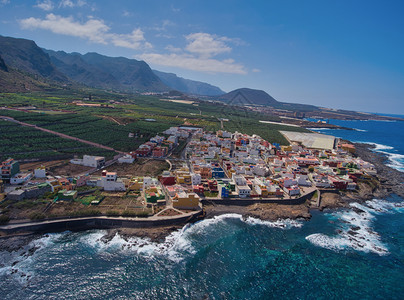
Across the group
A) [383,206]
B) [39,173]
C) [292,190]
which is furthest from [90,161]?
[383,206]

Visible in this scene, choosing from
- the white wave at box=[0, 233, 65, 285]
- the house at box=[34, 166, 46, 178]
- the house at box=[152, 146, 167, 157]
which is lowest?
the white wave at box=[0, 233, 65, 285]

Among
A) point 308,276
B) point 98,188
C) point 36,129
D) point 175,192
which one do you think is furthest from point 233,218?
point 36,129

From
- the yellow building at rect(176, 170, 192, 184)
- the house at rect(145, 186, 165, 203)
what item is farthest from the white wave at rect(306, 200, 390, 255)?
the house at rect(145, 186, 165, 203)

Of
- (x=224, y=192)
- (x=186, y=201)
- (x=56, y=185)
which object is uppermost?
(x=224, y=192)

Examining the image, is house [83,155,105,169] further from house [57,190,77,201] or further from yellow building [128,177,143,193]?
house [57,190,77,201]

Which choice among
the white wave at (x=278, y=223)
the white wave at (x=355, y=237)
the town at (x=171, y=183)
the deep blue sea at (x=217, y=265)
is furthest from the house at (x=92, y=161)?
the white wave at (x=355, y=237)

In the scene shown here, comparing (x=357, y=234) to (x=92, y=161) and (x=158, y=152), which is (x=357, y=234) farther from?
(x=92, y=161)

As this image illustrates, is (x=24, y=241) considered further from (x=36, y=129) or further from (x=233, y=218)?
(x=36, y=129)
